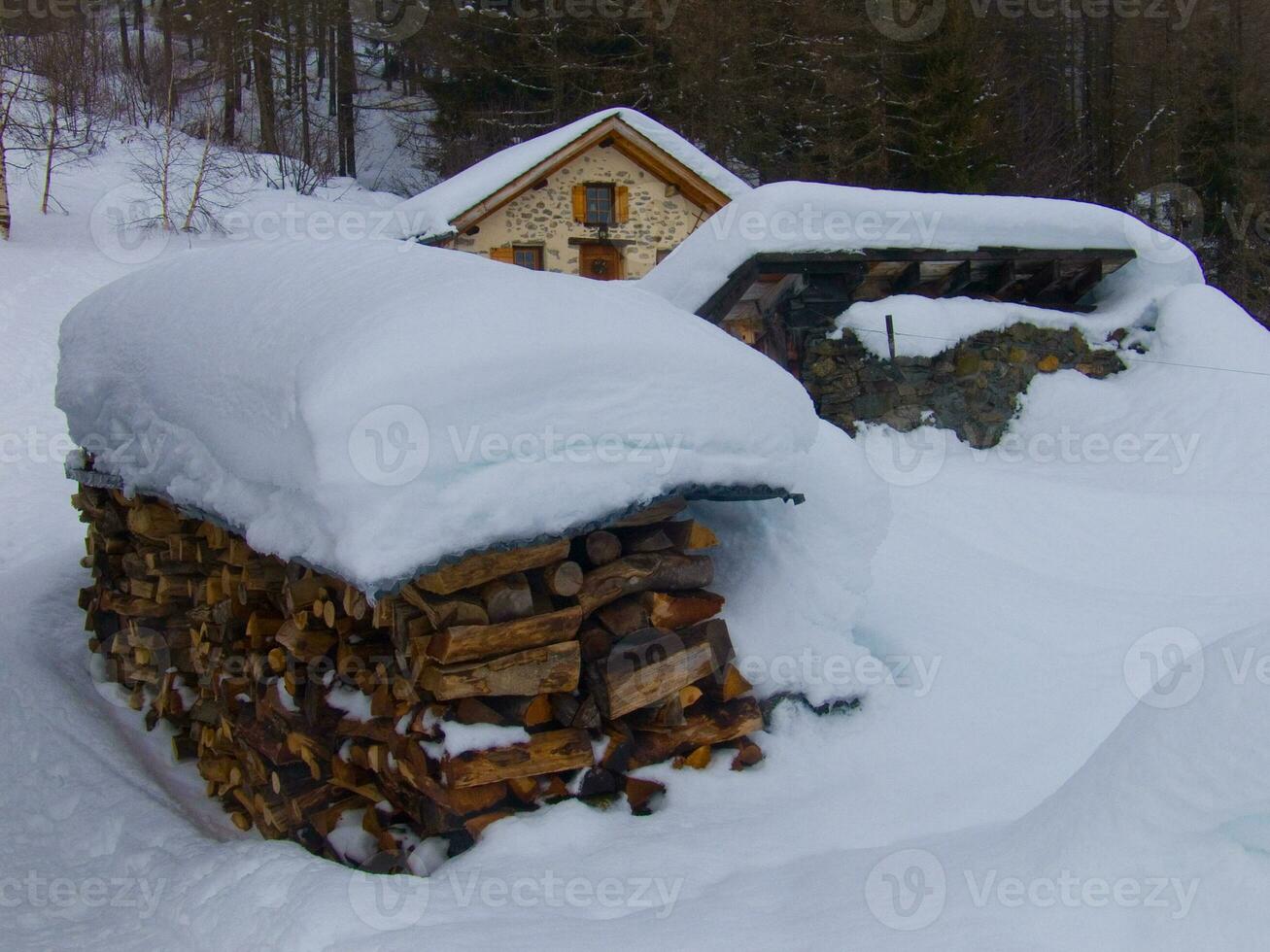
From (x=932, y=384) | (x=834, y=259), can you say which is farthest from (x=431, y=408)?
(x=932, y=384)

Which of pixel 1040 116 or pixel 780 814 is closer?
pixel 780 814

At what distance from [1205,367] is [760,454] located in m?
6.55

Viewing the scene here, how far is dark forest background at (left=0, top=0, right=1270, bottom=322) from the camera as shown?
19.9 m

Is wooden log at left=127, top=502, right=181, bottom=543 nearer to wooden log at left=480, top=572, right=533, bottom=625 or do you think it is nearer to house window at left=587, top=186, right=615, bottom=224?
wooden log at left=480, top=572, right=533, bottom=625

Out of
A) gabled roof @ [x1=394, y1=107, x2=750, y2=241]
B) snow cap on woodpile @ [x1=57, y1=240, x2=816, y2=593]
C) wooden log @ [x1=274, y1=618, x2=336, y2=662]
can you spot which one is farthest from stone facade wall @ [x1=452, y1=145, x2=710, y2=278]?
wooden log @ [x1=274, y1=618, x2=336, y2=662]

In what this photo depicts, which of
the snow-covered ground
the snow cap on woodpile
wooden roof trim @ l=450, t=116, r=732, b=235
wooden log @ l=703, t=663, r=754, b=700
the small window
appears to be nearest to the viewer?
the snow-covered ground

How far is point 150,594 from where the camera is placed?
17.4 feet

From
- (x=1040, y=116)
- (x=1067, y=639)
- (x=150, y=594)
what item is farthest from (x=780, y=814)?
(x=1040, y=116)

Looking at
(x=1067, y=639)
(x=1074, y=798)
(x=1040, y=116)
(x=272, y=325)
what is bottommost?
(x=1067, y=639)

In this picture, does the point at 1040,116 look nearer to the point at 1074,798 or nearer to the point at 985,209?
the point at 985,209

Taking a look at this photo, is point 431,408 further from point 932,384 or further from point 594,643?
point 932,384

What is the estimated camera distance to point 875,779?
374cm

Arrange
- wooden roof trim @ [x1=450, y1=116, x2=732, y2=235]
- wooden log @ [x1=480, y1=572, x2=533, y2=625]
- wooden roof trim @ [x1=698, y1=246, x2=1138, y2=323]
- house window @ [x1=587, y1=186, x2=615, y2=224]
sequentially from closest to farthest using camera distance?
wooden log @ [x1=480, y1=572, x2=533, y2=625]
wooden roof trim @ [x1=698, y1=246, x2=1138, y2=323]
wooden roof trim @ [x1=450, y1=116, x2=732, y2=235]
house window @ [x1=587, y1=186, x2=615, y2=224]

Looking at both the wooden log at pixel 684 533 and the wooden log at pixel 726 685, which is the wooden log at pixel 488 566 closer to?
the wooden log at pixel 684 533
